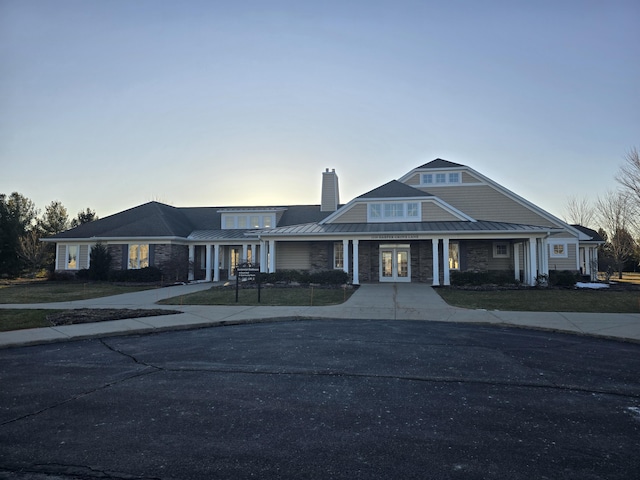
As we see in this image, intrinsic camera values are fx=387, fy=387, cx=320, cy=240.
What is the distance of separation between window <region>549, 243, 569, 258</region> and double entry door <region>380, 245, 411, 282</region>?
10286 millimetres

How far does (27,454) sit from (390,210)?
21.7 m

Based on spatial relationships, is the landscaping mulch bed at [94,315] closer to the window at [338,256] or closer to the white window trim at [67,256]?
the window at [338,256]

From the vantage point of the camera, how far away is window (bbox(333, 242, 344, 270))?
24.6m

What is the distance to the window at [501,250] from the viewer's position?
2416 cm

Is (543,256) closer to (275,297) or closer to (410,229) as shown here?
(410,229)

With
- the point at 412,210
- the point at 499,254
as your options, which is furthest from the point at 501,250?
the point at 412,210

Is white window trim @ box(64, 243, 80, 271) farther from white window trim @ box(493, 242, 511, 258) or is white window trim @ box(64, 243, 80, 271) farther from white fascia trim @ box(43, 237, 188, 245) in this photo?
white window trim @ box(493, 242, 511, 258)

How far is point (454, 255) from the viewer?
77.9 feet

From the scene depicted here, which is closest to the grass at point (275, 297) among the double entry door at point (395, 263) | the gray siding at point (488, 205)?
the double entry door at point (395, 263)

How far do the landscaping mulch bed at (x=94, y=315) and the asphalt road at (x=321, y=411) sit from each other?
109 inches

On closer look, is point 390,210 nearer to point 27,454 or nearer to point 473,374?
point 473,374

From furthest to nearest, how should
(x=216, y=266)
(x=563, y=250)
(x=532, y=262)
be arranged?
(x=216, y=266) → (x=563, y=250) → (x=532, y=262)

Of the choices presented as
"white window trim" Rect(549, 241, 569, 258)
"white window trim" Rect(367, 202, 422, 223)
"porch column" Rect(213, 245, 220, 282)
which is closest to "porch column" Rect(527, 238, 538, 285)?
"white window trim" Rect(367, 202, 422, 223)

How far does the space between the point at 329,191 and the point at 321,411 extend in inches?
1047
